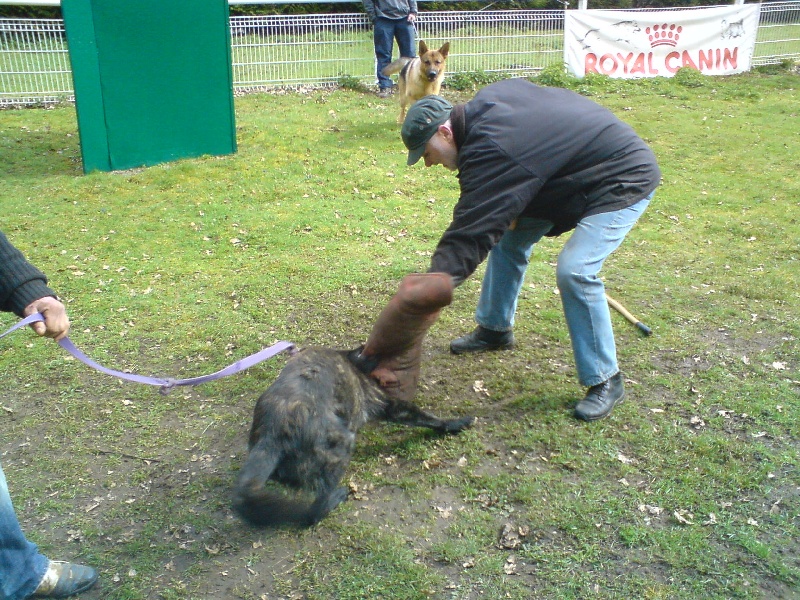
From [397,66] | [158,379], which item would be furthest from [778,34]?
[158,379]

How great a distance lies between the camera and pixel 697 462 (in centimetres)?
365

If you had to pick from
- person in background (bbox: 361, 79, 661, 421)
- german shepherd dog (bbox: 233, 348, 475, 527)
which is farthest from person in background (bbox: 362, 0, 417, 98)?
german shepherd dog (bbox: 233, 348, 475, 527)

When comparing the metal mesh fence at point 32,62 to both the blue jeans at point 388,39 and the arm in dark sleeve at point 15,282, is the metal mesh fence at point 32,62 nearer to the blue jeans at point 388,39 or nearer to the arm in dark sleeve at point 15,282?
the blue jeans at point 388,39

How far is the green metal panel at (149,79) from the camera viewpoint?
7.92 m

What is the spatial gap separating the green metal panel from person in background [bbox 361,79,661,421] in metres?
5.87

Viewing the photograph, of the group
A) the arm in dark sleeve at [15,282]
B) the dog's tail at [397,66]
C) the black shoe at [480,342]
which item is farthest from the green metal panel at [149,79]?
the arm in dark sleeve at [15,282]

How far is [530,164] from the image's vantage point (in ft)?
11.0

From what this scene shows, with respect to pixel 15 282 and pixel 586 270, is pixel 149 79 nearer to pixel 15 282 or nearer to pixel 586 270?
pixel 15 282

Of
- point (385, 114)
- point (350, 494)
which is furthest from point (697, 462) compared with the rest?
point (385, 114)

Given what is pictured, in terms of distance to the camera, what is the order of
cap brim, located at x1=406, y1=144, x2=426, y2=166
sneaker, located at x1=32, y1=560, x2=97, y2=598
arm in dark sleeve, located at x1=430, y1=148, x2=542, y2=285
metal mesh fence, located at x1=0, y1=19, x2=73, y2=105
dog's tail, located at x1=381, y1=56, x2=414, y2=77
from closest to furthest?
1. sneaker, located at x1=32, y1=560, x2=97, y2=598
2. arm in dark sleeve, located at x1=430, y1=148, x2=542, y2=285
3. cap brim, located at x1=406, y1=144, x2=426, y2=166
4. dog's tail, located at x1=381, y1=56, x2=414, y2=77
5. metal mesh fence, located at x1=0, y1=19, x2=73, y2=105

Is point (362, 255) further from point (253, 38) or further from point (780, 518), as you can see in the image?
point (253, 38)

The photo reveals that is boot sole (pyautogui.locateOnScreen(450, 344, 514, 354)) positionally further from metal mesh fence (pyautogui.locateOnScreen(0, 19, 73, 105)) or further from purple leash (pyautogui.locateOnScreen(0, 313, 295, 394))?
metal mesh fence (pyautogui.locateOnScreen(0, 19, 73, 105))

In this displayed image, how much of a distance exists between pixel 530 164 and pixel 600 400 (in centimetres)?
154

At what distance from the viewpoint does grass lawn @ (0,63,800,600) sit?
3088mm
